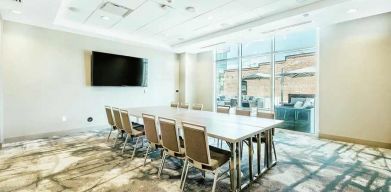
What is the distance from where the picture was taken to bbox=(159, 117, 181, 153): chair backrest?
8.56ft

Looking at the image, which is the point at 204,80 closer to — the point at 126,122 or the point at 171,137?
the point at 126,122

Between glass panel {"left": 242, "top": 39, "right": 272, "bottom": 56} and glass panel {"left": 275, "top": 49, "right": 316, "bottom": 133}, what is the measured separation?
0.42m

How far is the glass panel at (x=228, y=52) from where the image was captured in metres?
7.16

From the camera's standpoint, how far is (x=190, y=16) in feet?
15.3

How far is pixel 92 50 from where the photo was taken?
5.80 metres

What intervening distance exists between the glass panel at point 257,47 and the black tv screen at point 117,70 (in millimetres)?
3471

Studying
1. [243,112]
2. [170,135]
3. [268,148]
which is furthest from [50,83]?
[268,148]

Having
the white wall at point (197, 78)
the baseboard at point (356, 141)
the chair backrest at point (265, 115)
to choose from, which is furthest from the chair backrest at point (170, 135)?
the white wall at point (197, 78)

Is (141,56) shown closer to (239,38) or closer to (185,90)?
(185,90)

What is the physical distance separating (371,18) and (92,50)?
6.98 metres

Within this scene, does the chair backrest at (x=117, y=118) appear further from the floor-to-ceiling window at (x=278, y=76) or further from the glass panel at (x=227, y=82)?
the glass panel at (x=227, y=82)

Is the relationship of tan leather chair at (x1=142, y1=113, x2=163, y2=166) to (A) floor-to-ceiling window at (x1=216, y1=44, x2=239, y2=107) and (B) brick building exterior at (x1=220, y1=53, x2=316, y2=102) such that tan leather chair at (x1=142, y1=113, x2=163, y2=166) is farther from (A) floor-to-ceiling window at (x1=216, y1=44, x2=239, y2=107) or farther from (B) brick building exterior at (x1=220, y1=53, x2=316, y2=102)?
(A) floor-to-ceiling window at (x1=216, y1=44, x2=239, y2=107)

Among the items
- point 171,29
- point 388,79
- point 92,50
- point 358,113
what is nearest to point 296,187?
point 358,113

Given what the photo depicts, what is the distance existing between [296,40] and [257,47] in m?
1.21
